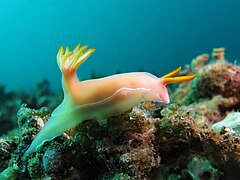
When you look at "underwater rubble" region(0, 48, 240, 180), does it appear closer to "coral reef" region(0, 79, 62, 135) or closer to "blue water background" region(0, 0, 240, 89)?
"coral reef" region(0, 79, 62, 135)

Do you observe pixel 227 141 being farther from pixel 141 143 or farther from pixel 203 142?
pixel 141 143

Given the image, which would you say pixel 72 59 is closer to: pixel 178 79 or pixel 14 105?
pixel 178 79

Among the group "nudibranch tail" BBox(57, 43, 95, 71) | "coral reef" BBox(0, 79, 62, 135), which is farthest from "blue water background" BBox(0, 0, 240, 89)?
"nudibranch tail" BBox(57, 43, 95, 71)

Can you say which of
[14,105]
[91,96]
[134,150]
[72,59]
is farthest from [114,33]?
[134,150]

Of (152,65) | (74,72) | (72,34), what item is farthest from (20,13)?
(74,72)

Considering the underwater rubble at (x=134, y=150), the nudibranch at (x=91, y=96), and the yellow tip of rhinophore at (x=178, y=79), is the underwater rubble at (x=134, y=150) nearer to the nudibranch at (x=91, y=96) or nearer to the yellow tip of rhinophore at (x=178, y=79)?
the nudibranch at (x=91, y=96)

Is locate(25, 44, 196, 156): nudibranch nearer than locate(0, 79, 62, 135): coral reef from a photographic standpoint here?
Yes
